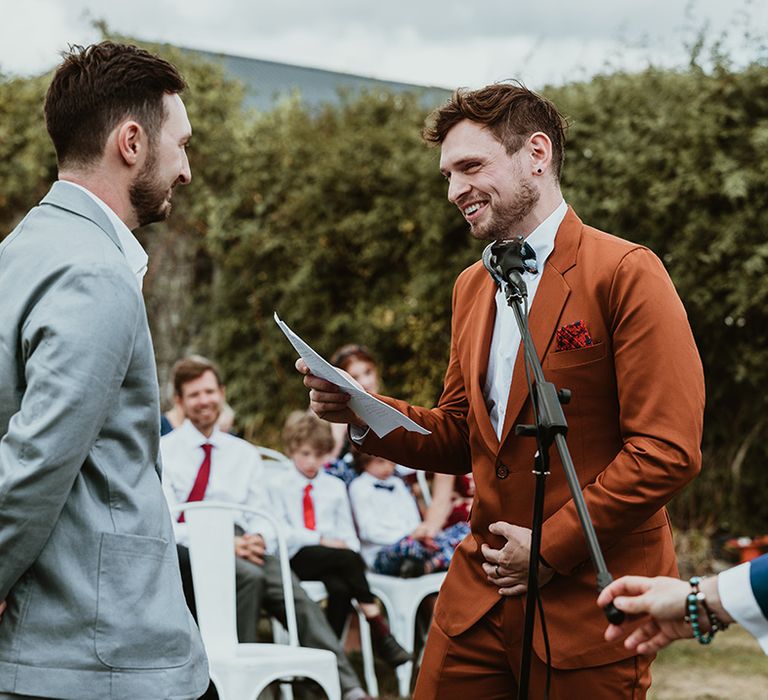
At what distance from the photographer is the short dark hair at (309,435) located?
5887mm

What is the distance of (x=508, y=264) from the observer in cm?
242

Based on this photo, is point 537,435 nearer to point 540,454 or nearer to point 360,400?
point 540,454

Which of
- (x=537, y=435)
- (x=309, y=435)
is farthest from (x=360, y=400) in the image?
(x=309, y=435)

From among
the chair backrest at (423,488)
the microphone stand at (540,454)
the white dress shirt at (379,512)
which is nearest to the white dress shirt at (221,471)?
the white dress shirt at (379,512)

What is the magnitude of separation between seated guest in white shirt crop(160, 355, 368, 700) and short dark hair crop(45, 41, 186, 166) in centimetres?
302

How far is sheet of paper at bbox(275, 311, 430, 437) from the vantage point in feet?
8.31

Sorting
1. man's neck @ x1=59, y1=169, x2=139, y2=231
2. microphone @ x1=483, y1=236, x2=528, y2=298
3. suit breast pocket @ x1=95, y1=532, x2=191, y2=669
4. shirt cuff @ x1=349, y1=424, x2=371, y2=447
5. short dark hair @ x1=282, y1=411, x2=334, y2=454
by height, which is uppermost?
man's neck @ x1=59, y1=169, x2=139, y2=231

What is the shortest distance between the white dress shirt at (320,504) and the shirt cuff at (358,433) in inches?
118

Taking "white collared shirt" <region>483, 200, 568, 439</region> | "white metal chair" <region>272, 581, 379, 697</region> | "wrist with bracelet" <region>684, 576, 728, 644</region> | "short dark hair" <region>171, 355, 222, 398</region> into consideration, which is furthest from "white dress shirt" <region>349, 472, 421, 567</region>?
"wrist with bracelet" <region>684, 576, 728, 644</region>

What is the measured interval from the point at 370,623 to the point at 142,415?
3727 millimetres

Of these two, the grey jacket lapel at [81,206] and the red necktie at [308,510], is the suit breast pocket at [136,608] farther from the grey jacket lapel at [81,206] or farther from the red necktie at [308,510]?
the red necktie at [308,510]

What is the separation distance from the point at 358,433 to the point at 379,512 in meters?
3.26

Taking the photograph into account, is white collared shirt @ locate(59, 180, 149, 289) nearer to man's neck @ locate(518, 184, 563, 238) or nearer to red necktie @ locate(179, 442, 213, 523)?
man's neck @ locate(518, 184, 563, 238)

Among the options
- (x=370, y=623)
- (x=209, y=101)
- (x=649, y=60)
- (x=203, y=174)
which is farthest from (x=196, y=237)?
(x=370, y=623)
